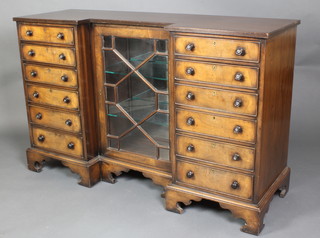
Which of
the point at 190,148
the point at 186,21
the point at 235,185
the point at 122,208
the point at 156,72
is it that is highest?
the point at 186,21

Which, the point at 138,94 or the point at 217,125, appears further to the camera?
the point at 138,94

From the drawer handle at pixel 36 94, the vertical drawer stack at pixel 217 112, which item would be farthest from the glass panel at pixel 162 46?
the drawer handle at pixel 36 94

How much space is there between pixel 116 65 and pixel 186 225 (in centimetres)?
113

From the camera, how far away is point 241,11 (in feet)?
13.4

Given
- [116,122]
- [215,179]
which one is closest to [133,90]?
[116,122]

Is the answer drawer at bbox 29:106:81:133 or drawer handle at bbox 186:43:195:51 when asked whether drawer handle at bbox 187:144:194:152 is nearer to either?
drawer handle at bbox 186:43:195:51

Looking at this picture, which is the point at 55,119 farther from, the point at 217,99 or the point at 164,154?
the point at 217,99

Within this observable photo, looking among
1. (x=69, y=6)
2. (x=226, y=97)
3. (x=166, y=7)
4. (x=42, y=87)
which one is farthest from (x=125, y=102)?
(x=69, y=6)

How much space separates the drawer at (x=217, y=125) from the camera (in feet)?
9.00

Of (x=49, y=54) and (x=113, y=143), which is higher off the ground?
(x=49, y=54)

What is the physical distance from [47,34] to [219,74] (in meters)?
1.25

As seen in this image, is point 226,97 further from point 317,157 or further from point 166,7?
point 166,7

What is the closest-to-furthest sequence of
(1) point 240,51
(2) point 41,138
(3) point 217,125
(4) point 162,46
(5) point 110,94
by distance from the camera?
(1) point 240,51, (3) point 217,125, (4) point 162,46, (5) point 110,94, (2) point 41,138

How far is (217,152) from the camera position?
9.46ft
